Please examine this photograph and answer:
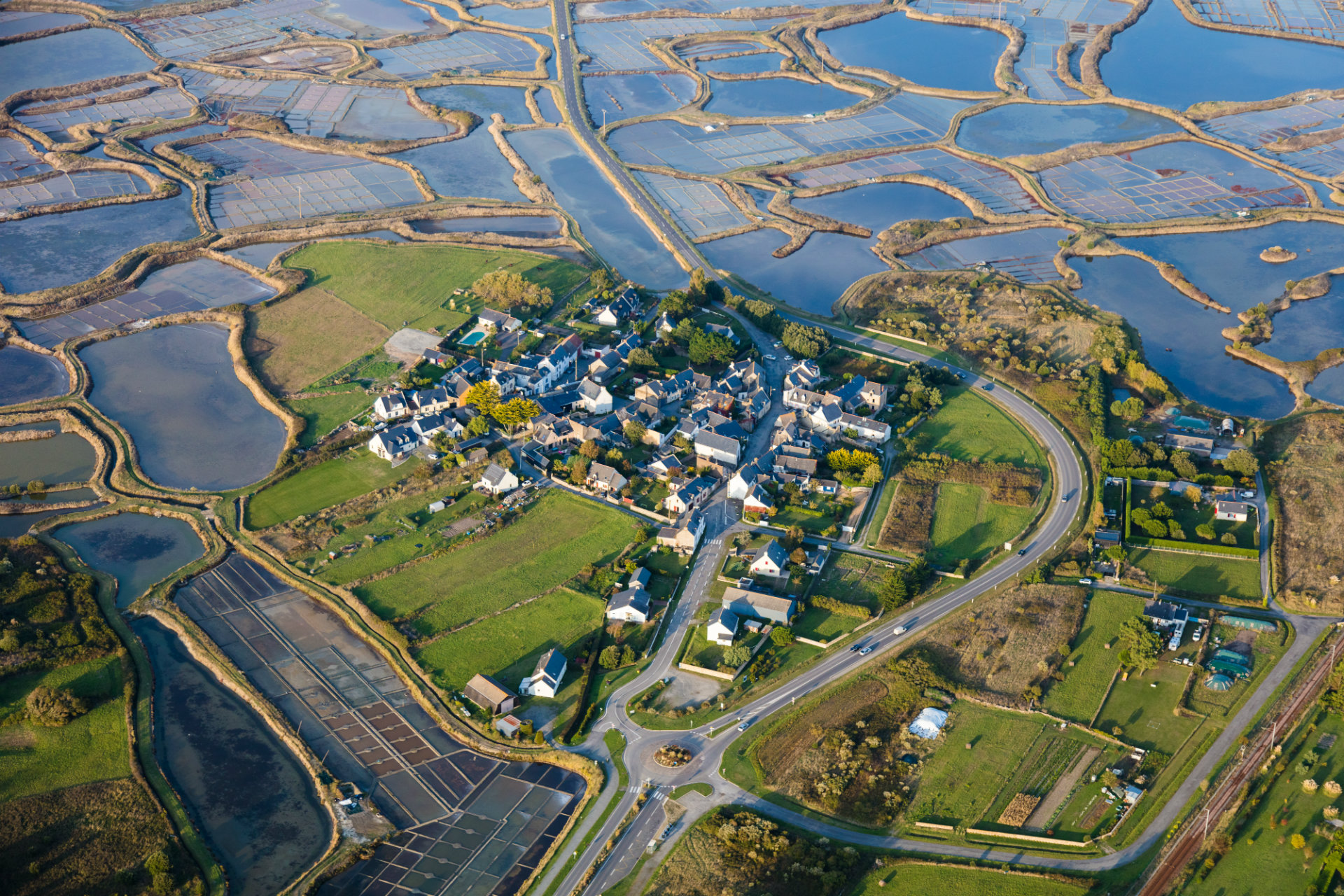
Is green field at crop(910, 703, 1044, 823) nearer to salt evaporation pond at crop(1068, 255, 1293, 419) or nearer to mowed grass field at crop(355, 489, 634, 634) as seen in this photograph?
mowed grass field at crop(355, 489, 634, 634)

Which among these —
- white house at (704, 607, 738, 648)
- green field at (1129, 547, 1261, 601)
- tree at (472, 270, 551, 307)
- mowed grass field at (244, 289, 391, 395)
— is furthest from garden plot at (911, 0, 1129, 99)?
white house at (704, 607, 738, 648)

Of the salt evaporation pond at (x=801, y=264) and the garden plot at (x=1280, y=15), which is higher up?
the garden plot at (x=1280, y=15)

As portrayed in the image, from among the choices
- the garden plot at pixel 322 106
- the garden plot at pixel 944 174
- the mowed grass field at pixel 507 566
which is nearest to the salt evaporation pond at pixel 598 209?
the garden plot at pixel 322 106

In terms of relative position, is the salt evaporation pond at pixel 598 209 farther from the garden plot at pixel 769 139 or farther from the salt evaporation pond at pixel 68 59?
the salt evaporation pond at pixel 68 59

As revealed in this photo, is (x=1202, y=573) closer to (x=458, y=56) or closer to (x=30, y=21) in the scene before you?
(x=458, y=56)

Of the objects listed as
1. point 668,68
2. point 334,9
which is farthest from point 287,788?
point 334,9

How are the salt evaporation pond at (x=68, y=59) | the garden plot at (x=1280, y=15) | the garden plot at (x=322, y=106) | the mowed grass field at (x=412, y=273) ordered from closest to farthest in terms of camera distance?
the mowed grass field at (x=412, y=273) → the garden plot at (x=322, y=106) → the salt evaporation pond at (x=68, y=59) → the garden plot at (x=1280, y=15)

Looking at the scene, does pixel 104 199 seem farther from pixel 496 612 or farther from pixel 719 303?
pixel 496 612

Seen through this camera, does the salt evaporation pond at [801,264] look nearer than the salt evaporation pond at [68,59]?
Yes
